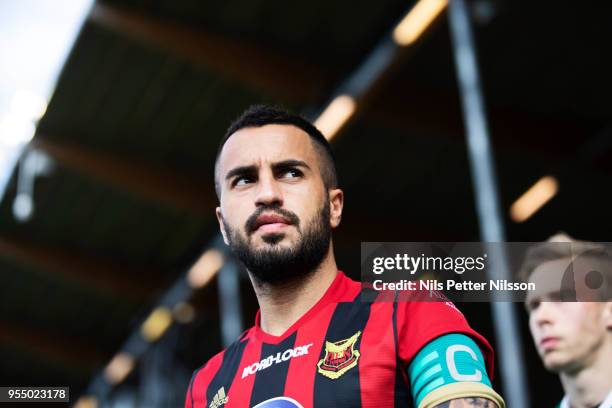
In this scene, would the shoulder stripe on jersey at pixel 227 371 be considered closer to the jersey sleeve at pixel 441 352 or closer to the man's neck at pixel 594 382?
the jersey sleeve at pixel 441 352

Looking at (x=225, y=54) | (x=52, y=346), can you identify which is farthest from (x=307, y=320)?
(x=52, y=346)

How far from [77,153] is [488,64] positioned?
5.44m

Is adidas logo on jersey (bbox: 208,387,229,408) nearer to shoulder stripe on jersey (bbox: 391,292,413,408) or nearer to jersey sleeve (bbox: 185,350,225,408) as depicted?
jersey sleeve (bbox: 185,350,225,408)

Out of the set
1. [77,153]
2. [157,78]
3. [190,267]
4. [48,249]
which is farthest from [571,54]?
[48,249]

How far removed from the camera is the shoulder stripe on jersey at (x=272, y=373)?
2.21 metres

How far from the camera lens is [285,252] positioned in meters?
2.27

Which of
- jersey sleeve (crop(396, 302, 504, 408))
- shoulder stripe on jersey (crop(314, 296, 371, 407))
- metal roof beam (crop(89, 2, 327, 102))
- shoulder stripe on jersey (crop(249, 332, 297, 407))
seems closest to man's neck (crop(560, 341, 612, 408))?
jersey sleeve (crop(396, 302, 504, 408))

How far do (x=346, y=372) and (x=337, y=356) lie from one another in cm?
7

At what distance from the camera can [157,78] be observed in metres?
11.0

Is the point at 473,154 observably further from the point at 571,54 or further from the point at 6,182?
the point at 6,182

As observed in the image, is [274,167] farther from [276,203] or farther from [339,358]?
[339,358]

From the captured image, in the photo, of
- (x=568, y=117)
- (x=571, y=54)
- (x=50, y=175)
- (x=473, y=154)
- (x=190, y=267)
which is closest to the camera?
(x=473, y=154)

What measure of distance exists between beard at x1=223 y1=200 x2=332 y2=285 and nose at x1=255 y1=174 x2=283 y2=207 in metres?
0.01

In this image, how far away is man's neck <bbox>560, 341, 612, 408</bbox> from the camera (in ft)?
8.39
